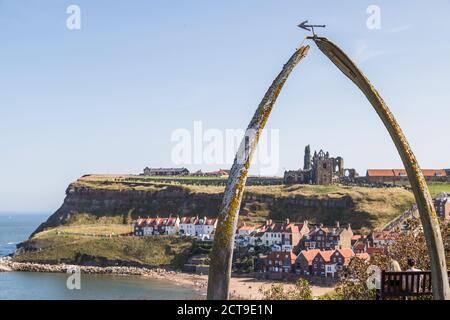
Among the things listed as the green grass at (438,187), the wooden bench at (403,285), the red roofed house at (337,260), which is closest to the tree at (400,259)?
the wooden bench at (403,285)

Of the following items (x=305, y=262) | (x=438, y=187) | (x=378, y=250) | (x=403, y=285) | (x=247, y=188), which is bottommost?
(x=305, y=262)

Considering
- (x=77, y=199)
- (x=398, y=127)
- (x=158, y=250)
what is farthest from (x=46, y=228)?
(x=398, y=127)

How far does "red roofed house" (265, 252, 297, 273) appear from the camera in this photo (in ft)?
297

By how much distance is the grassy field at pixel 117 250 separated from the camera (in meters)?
114

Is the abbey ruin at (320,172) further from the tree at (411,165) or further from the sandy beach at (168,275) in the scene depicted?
the tree at (411,165)

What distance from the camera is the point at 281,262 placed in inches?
3593

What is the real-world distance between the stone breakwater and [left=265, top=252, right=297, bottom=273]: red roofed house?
11.6 m

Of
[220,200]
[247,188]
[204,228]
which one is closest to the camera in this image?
[204,228]

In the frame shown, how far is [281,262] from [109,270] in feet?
120

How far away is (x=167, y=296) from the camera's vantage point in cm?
7619

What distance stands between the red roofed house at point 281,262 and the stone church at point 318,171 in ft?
184

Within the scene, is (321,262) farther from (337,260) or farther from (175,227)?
(175,227)

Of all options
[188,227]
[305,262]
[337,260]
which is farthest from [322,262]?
[188,227]
